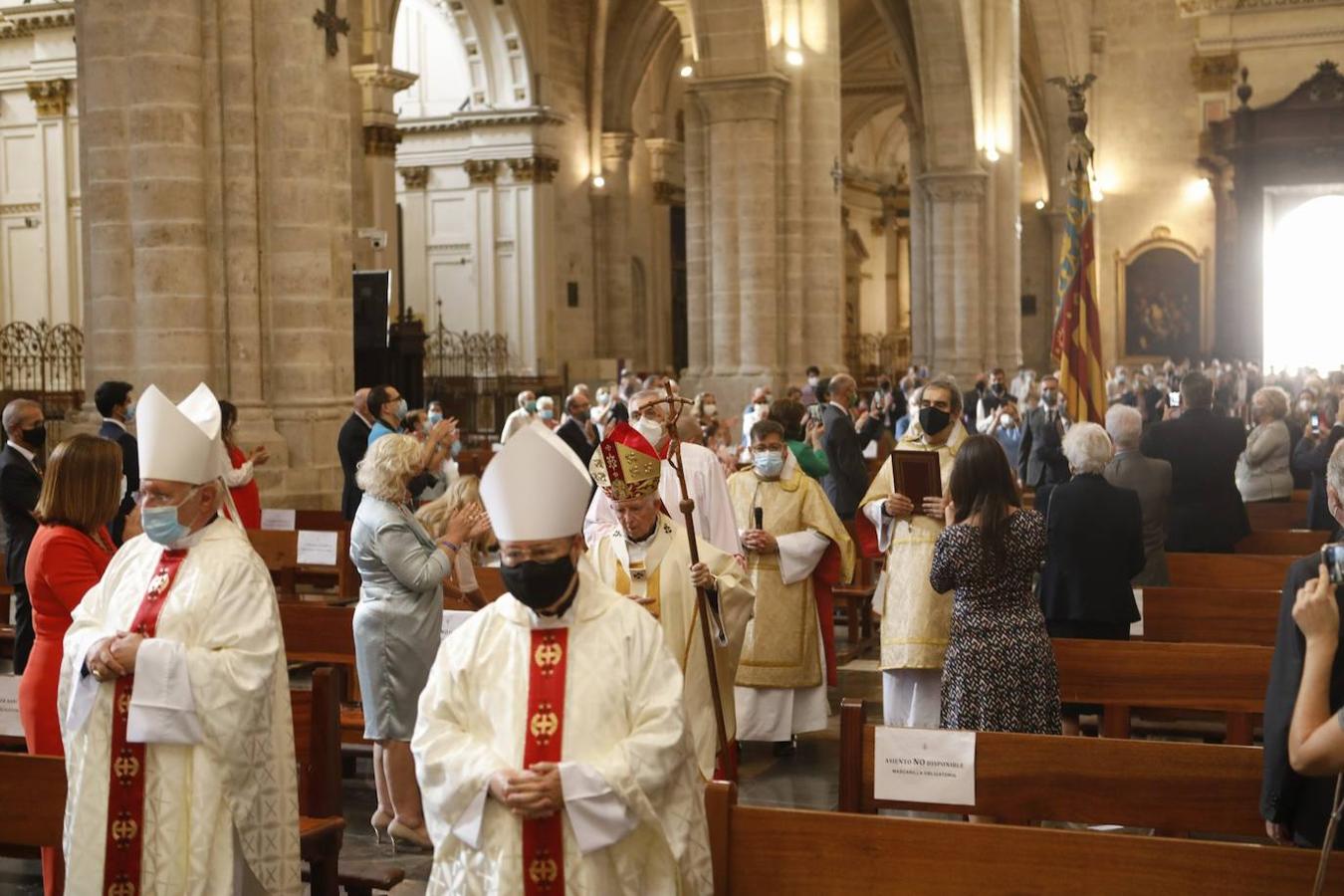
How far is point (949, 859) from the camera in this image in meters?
3.99

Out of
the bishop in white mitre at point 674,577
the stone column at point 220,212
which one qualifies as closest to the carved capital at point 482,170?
the stone column at point 220,212

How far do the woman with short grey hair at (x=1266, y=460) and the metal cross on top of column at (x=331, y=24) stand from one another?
23.7 feet

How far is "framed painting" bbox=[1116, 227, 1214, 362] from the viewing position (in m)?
38.2

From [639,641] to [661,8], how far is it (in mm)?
28141

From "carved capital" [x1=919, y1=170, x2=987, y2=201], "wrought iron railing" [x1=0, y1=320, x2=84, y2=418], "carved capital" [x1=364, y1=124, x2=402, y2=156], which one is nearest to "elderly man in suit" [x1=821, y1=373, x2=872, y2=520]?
"wrought iron railing" [x1=0, y1=320, x2=84, y2=418]

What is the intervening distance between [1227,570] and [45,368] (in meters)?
15.8

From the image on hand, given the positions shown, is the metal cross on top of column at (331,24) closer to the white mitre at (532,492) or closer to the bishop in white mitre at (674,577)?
the bishop in white mitre at (674,577)

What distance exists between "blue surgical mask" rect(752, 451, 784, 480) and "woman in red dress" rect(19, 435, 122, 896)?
3.40 meters

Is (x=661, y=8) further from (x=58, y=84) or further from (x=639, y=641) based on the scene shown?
(x=639, y=641)

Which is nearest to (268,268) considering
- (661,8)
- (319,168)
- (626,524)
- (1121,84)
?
(319,168)

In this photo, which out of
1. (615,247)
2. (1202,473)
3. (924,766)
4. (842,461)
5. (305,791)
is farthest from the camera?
(615,247)

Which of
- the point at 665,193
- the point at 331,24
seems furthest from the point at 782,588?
the point at 665,193

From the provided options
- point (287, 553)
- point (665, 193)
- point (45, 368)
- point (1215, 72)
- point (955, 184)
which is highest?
point (1215, 72)

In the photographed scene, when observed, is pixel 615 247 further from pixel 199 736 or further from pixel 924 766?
pixel 199 736
